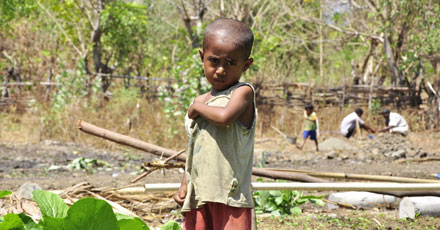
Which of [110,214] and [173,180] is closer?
[110,214]

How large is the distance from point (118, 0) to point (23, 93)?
4.35 meters

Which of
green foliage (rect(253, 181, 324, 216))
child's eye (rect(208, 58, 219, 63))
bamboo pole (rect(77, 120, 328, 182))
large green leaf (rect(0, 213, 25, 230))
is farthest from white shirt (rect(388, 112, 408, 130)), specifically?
large green leaf (rect(0, 213, 25, 230))

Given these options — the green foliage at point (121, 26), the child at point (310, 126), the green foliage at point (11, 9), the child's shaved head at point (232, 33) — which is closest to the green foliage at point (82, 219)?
the child's shaved head at point (232, 33)

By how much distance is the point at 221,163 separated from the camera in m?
2.09

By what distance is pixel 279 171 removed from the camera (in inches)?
133

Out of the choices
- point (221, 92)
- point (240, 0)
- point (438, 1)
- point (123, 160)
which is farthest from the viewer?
point (240, 0)

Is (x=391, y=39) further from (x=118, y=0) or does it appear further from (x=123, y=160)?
(x=123, y=160)

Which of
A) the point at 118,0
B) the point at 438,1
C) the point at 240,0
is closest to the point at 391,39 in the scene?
the point at 438,1

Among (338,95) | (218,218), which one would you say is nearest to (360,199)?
(218,218)

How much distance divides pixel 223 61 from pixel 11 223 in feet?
3.07

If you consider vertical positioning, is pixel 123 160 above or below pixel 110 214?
below

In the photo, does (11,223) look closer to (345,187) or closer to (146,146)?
(146,146)

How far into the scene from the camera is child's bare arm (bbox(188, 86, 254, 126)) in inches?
79.1

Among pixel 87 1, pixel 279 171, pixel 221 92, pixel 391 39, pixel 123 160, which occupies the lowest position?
pixel 123 160
